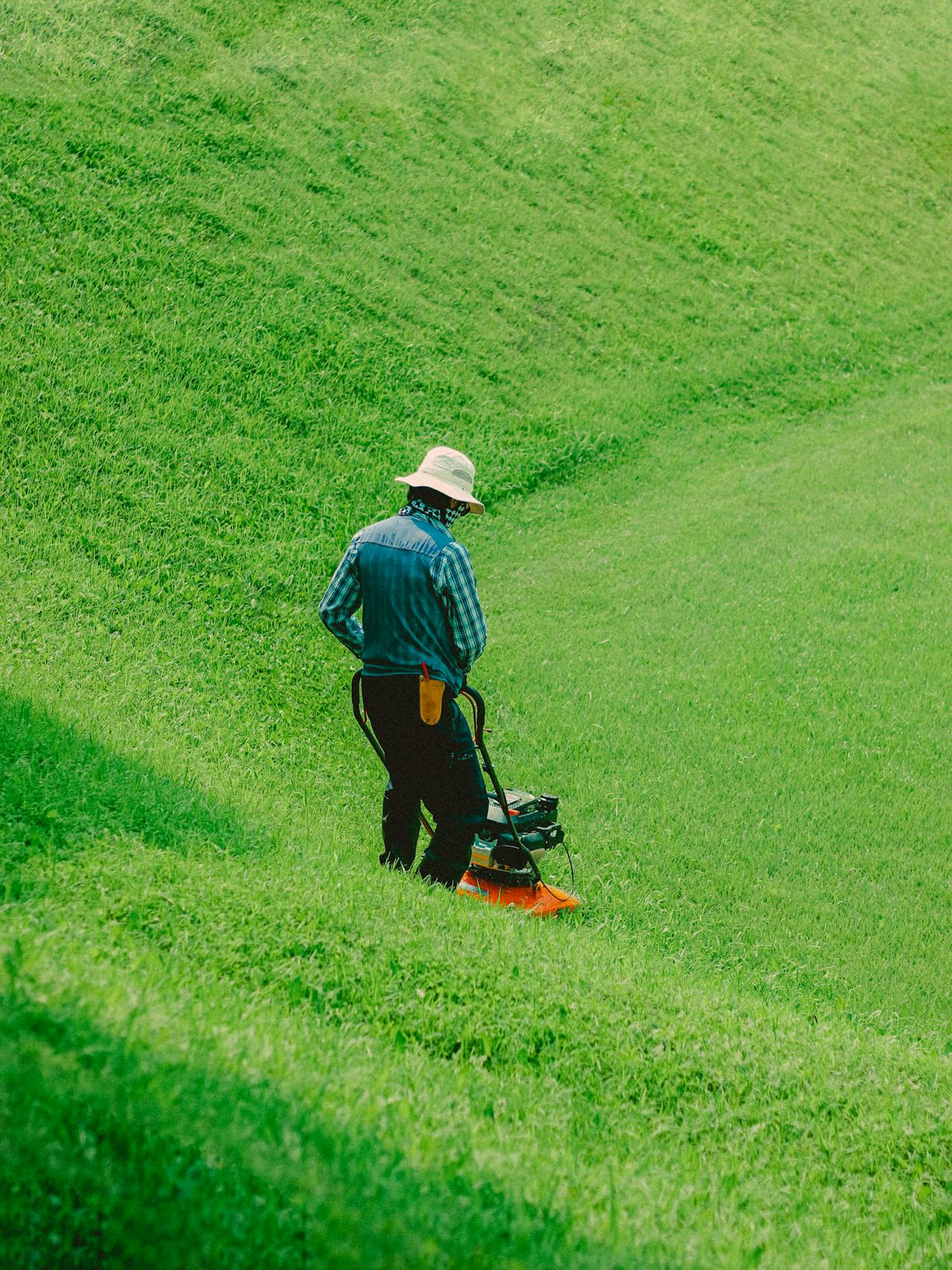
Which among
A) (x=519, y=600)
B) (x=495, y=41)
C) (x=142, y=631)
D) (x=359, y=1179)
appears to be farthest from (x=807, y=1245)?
(x=495, y=41)

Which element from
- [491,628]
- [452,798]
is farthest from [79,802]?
[491,628]

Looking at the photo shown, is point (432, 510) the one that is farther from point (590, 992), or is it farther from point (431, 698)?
point (590, 992)

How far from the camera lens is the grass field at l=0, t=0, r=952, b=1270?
11.5ft

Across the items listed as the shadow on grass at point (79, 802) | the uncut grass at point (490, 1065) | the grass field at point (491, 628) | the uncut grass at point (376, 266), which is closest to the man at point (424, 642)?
the grass field at point (491, 628)

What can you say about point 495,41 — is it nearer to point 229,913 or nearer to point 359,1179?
point 229,913

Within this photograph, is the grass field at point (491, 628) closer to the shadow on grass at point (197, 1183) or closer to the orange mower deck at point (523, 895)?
the shadow on grass at point (197, 1183)

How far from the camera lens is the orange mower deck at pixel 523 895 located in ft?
22.6

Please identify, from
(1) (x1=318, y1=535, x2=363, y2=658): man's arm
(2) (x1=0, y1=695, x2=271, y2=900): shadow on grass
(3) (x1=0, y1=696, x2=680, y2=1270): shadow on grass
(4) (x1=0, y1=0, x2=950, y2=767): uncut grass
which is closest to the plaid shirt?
(1) (x1=318, y1=535, x2=363, y2=658): man's arm

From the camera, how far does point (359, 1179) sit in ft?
10.0

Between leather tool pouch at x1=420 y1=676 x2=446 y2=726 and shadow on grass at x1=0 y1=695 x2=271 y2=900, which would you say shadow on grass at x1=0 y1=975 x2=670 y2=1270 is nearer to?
shadow on grass at x1=0 y1=695 x2=271 y2=900

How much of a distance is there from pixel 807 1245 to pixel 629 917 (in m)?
3.42

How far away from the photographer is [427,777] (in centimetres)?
629

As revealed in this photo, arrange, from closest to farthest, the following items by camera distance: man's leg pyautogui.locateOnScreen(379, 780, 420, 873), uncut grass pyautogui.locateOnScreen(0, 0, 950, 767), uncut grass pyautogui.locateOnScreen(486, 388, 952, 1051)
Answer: man's leg pyautogui.locateOnScreen(379, 780, 420, 873)
uncut grass pyautogui.locateOnScreen(486, 388, 952, 1051)
uncut grass pyautogui.locateOnScreen(0, 0, 950, 767)

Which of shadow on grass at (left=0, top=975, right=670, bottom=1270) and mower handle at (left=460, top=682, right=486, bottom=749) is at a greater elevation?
mower handle at (left=460, top=682, right=486, bottom=749)
